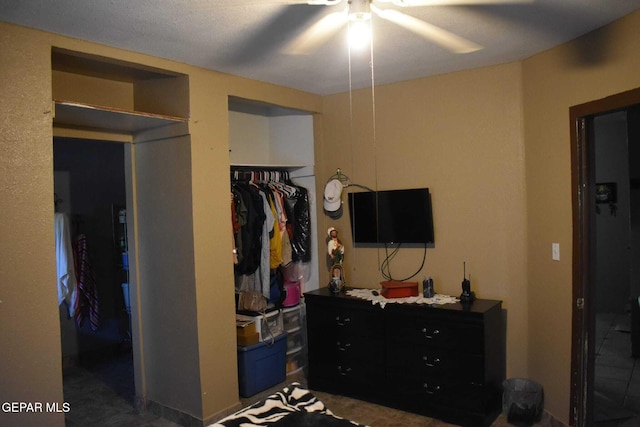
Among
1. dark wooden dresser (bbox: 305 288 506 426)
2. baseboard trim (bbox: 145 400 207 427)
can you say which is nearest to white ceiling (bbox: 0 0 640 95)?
dark wooden dresser (bbox: 305 288 506 426)

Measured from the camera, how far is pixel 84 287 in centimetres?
435

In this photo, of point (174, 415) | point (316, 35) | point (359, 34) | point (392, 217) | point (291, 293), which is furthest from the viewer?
point (291, 293)

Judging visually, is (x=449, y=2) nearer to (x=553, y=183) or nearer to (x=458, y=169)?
(x=553, y=183)

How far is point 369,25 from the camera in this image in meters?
2.48

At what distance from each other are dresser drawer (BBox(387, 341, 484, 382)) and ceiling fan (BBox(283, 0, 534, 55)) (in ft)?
6.20

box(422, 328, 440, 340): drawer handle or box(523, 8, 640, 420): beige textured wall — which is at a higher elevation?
box(523, 8, 640, 420): beige textured wall

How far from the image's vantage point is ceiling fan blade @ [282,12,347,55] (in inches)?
95.7

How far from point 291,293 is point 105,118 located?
2.07 metres

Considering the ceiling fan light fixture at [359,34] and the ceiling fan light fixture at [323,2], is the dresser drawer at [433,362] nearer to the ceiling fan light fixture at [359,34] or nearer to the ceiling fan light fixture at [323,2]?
the ceiling fan light fixture at [359,34]

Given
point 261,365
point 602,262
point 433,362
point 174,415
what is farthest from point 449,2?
point 602,262

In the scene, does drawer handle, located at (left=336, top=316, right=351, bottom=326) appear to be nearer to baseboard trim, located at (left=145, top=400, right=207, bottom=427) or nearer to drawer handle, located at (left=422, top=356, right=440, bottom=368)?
drawer handle, located at (left=422, top=356, right=440, bottom=368)

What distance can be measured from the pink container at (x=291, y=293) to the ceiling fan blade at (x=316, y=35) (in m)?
2.02

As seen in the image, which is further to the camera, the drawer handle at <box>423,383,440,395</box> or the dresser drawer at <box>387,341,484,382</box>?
the drawer handle at <box>423,383,440,395</box>

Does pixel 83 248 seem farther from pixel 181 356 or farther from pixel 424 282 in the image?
pixel 424 282
